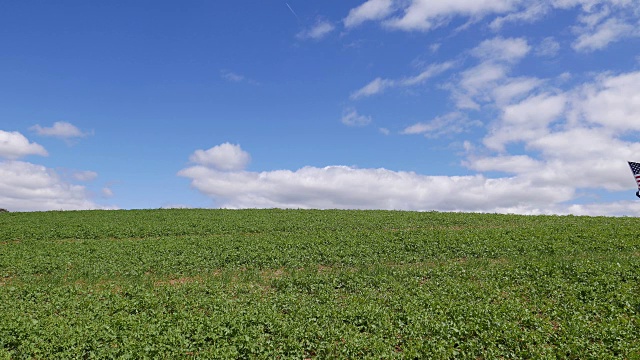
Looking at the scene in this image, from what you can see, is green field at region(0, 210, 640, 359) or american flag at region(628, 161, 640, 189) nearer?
green field at region(0, 210, 640, 359)

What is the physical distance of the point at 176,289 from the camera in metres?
20.7

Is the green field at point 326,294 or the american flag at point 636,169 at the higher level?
the american flag at point 636,169

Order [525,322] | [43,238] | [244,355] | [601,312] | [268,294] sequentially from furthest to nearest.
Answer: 1. [43,238]
2. [268,294]
3. [601,312]
4. [525,322]
5. [244,355]

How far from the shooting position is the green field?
14.2 meters

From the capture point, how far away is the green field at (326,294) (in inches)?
559

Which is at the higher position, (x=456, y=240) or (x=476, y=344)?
(x=456, y=240)

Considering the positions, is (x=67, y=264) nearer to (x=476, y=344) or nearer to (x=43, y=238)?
(x=43, y=238)

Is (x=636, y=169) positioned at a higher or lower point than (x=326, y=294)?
higher

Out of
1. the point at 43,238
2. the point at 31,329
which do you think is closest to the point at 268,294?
the point at 31,329

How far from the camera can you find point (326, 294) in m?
19.5

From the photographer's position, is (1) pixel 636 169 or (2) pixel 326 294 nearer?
(2) pixel 326 294

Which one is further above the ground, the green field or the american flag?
the american flag

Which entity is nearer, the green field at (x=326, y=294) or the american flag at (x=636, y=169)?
the green field at (x=326, y=294)

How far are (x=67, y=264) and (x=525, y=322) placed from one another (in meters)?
26.4
